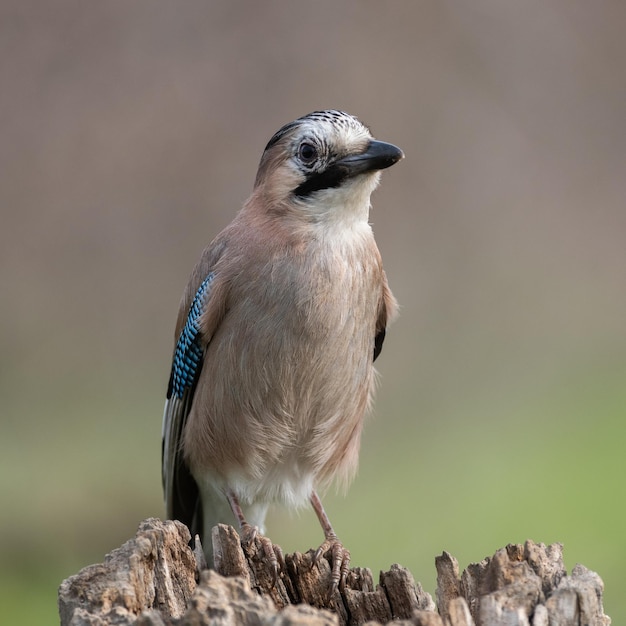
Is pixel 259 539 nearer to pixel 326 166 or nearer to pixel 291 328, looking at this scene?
pixel 291 328

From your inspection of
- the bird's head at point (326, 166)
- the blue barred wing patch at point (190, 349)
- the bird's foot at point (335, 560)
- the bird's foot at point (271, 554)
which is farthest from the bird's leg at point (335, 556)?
the bird's head at point (326, 166)

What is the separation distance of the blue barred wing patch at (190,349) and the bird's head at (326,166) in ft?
1.60

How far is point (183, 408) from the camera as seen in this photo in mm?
4656

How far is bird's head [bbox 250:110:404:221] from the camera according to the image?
393 cm

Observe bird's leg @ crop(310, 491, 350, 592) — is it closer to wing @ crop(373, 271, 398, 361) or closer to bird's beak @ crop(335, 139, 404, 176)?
wing @ crop(373, 271, 398, 361)

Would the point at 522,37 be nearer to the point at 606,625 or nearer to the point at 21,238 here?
the point at 21,238

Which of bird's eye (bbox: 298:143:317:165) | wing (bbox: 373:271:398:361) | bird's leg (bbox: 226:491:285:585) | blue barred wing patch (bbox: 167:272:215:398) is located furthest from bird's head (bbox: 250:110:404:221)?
bird's leg (bbox: 226:491:285:585)

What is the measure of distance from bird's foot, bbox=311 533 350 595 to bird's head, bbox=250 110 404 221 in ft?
4.04

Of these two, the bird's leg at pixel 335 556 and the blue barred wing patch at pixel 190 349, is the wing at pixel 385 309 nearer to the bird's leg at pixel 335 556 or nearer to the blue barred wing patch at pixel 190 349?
the blue barred wing patch at pixel 190 349

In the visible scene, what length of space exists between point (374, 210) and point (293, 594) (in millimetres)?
6259

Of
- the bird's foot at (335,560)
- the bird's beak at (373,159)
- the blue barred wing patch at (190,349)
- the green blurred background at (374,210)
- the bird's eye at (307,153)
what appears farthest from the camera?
the green blurred background at (374,210)

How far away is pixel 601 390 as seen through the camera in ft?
27.0

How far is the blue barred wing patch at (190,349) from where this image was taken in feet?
14.4

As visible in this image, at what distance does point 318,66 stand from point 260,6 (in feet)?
2.74
